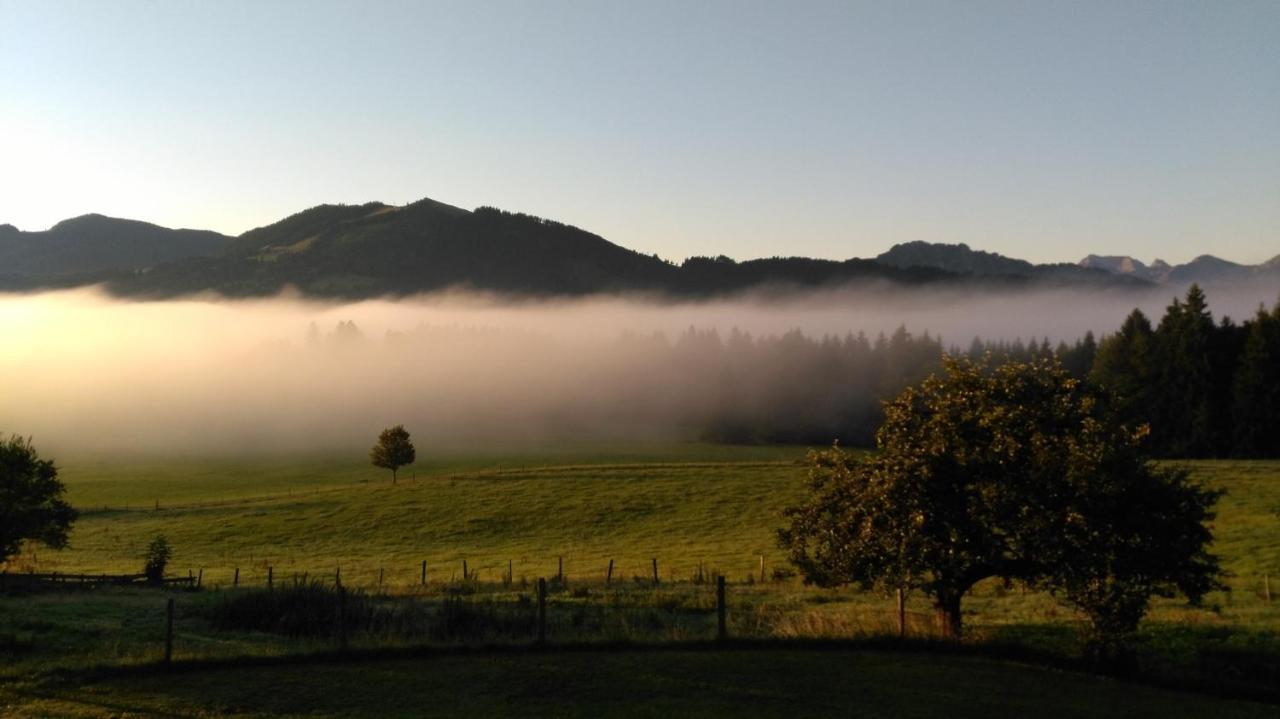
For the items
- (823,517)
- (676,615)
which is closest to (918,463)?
(823,517)

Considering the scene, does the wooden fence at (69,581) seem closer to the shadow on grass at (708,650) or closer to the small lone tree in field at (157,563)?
the small lone tree in field at (157,563)

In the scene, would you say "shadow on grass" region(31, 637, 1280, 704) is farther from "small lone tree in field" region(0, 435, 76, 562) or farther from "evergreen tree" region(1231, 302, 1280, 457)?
"evergreen tree" region(1231, 302, 1280, 457)

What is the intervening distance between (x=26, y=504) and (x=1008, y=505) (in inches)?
1970

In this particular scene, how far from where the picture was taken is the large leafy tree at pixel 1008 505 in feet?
68.4

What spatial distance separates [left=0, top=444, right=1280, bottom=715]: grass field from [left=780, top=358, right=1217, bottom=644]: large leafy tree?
1.89 m

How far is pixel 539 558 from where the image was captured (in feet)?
169

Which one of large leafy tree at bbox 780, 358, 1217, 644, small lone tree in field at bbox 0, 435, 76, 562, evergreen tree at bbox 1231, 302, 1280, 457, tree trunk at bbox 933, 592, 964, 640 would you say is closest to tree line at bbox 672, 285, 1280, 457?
evergreen tree at bbox 1231, 302, 1280, 457

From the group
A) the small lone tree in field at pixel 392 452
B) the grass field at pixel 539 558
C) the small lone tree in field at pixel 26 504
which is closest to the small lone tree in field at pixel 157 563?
the grass field at pixel 539 558

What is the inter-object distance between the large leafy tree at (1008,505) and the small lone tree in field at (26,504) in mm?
42458

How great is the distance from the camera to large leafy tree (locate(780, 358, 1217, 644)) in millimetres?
20844

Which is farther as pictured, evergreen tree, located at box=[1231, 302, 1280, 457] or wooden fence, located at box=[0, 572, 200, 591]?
evergreen tree, located at box=[1231, 302, 1280, 457]

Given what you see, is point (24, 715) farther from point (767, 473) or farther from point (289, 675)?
point (767, 473)

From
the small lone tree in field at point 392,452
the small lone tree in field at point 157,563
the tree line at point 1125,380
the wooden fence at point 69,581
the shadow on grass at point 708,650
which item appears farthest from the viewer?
the small lone tree in field at point 392,452

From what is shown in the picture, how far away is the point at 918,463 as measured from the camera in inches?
925
